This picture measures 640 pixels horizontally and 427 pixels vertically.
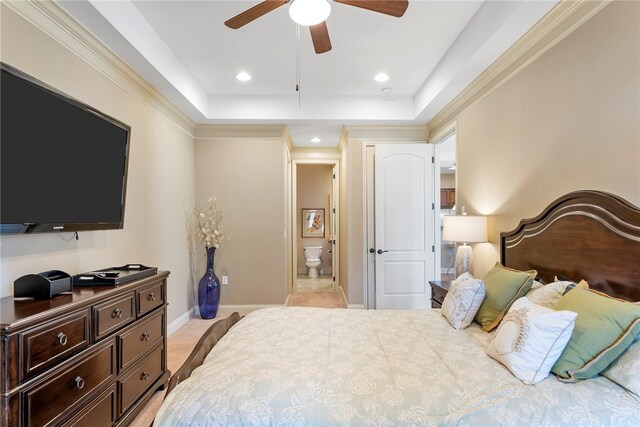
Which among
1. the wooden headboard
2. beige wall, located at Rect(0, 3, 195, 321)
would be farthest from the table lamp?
beige wall, located at Rect(0, 3, 195, 321)

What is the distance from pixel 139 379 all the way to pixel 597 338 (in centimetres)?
250

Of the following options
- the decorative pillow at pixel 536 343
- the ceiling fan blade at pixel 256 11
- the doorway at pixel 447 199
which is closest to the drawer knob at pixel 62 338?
the ceiling fan blade at pixel 256 11

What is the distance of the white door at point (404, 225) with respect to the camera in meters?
3.88

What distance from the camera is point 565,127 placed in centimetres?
186

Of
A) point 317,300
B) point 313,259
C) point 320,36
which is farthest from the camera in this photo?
point 313,259

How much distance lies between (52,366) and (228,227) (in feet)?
9.49

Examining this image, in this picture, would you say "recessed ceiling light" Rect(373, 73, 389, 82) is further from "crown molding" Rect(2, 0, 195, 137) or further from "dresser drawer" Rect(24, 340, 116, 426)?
"dresser drawer" Rect(24, 340, 116, 426)

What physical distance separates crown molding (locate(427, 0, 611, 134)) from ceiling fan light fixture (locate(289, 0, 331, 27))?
142 centimetres

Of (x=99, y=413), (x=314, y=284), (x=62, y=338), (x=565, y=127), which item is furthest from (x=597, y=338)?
(x=314, y=284)

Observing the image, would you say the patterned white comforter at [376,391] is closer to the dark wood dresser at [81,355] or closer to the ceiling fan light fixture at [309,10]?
the dark wood dresser at [81,355]

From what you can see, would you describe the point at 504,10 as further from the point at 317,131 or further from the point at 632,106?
the point at 317,131

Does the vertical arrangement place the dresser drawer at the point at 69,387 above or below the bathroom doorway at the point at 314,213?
below

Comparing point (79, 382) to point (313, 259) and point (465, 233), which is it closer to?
point (465, 233)

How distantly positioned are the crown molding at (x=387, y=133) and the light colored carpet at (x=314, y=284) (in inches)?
114
